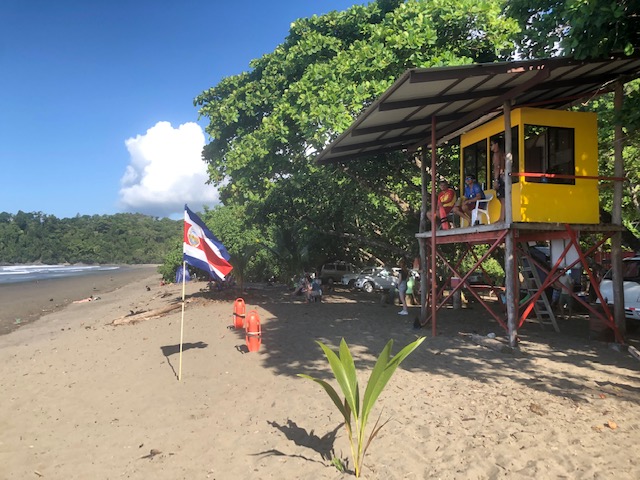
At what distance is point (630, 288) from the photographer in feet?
33.8

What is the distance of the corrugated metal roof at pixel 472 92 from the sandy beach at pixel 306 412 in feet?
13.8

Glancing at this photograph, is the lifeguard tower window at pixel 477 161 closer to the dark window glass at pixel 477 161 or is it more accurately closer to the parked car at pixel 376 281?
the dark window glass at pixel 477 161

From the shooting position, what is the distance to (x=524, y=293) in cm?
1366

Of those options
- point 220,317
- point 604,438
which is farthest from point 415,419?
point 220,317

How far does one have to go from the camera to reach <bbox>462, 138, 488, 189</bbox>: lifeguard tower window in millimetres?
9305

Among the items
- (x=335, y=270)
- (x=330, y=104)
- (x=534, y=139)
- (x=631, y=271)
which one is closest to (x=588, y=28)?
(x=534, y=139)

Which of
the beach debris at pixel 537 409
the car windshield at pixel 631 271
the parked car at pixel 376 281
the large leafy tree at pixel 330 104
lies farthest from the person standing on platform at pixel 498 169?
the parked car at pixel 376 281

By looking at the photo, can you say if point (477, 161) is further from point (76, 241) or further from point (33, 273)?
point (76, 241)

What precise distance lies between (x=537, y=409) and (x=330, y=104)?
853 centimetres

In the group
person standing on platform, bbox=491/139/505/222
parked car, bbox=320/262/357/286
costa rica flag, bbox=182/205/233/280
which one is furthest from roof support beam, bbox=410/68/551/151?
parked car, bbox=320/262/357/286

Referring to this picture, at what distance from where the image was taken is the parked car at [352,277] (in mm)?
25673

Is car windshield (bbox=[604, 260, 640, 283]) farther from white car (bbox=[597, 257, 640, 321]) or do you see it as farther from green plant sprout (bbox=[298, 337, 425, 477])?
green plant sprout (bbox=[298, 337, 425, 477])

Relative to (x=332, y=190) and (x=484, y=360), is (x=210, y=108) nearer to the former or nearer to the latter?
(x=332, y=190)

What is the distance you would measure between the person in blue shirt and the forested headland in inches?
3501
